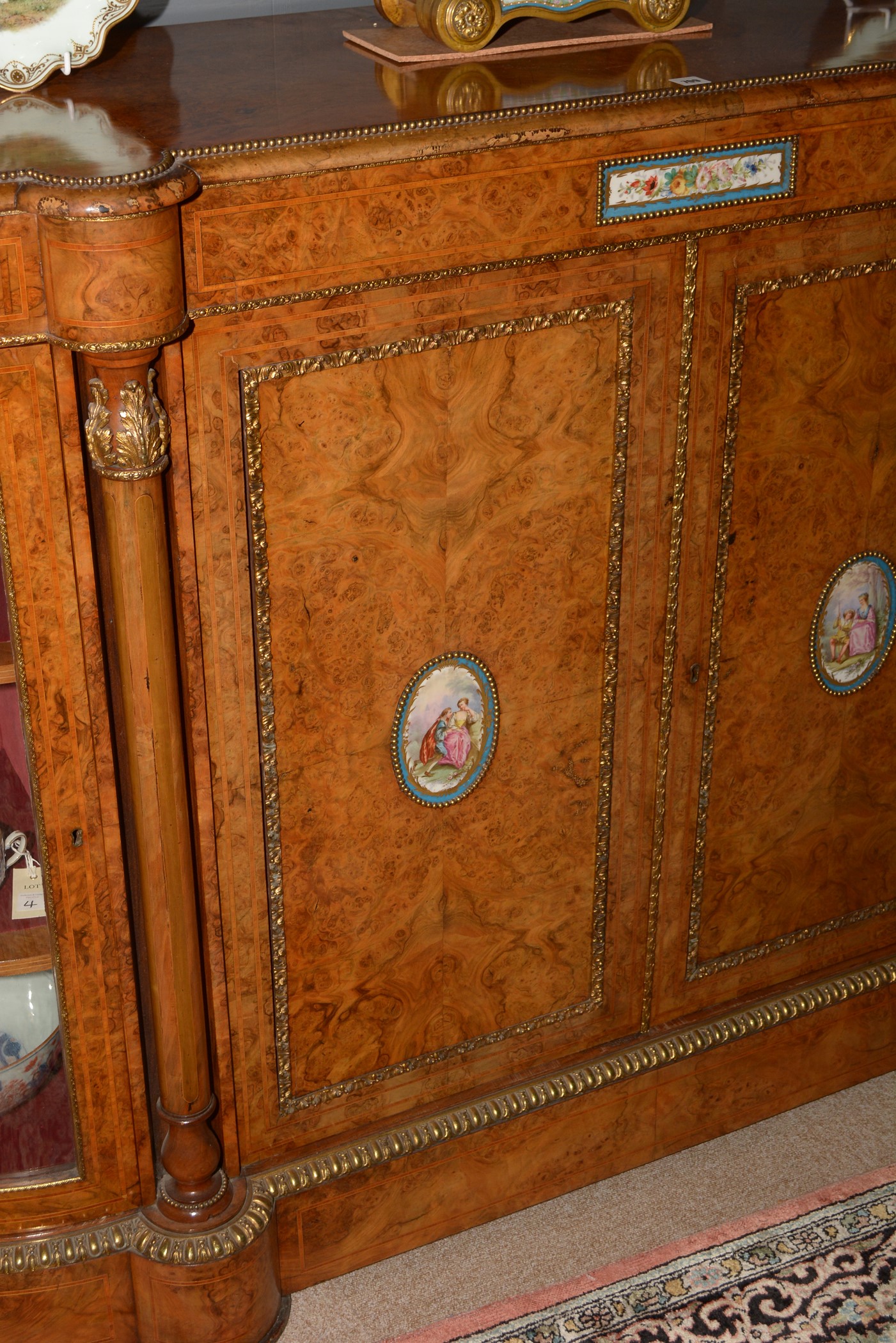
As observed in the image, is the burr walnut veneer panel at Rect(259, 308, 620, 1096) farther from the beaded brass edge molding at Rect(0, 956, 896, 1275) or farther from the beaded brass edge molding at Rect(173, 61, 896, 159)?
the beaded brass edge molding at Rect(173, 61, 896, 159)

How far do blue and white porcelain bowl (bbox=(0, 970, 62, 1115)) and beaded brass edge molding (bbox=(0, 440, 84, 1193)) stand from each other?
0.03 m

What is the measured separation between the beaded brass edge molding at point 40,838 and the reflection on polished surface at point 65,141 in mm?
388

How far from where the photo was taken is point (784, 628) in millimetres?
2551

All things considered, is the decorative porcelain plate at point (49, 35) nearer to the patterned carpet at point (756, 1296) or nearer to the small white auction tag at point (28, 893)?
the small white auction tag at point (28, 893)

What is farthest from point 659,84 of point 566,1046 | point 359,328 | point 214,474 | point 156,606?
point 566,1046

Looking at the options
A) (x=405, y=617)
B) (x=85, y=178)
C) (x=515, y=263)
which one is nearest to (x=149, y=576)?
(x=405, y=617)

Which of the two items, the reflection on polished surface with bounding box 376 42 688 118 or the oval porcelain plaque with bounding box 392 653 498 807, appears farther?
the oval porcelain plaque with bounding box 392 653 498 807

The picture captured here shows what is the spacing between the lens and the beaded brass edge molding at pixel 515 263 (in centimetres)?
193

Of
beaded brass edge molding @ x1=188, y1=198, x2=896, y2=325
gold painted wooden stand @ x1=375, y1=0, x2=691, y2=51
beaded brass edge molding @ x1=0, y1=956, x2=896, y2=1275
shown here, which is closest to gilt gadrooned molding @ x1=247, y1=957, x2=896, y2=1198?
beaded brass edge molding @ x1=0, y1=956, x2=896, y2=1275

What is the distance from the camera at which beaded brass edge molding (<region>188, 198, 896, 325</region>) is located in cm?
193

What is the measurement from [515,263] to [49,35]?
671mm

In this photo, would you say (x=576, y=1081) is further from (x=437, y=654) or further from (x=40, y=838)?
(x=40, y=838)

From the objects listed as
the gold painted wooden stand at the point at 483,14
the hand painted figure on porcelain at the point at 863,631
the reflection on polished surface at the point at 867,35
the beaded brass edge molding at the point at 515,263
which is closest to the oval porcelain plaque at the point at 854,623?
the hand painted figure on porcelain at the point at 863,631

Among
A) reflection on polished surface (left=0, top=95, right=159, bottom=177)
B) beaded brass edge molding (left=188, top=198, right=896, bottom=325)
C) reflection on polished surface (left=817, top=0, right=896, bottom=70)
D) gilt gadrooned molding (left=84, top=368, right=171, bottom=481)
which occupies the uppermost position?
reflection on polished surface (left=817, top=0, right=896, bottom=70)
